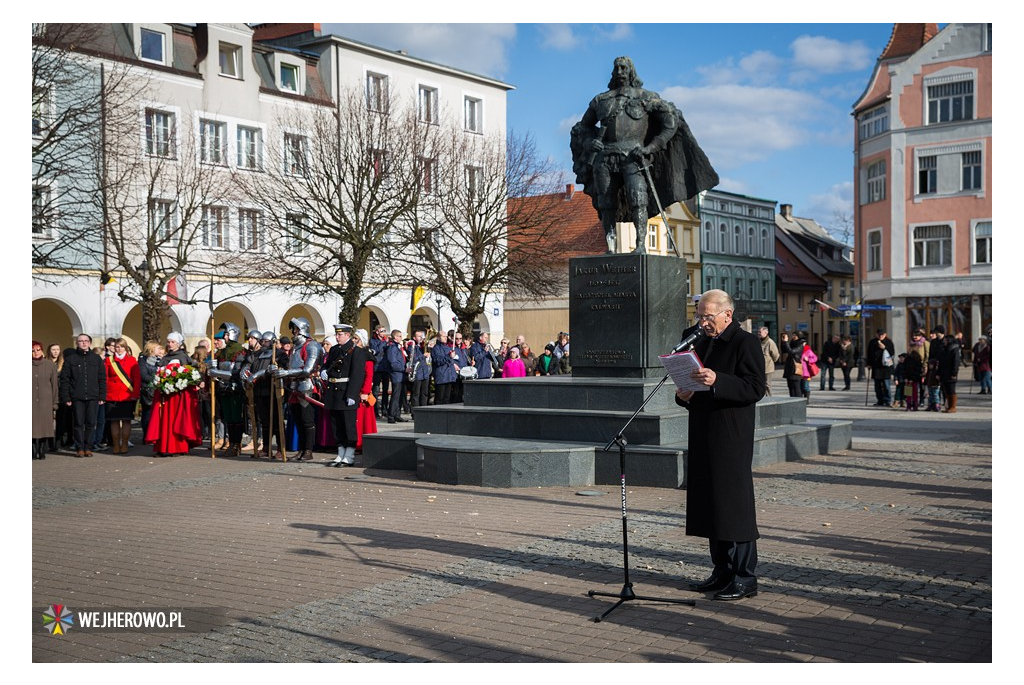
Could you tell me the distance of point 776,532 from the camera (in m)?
9.45

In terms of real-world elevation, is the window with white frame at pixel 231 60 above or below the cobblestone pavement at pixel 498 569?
above

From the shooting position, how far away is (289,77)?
40.9 metres

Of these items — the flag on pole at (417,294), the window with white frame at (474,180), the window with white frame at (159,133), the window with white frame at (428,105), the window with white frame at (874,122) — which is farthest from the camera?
the window with white frame at (874,122)

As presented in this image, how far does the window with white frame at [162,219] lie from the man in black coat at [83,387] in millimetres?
13311

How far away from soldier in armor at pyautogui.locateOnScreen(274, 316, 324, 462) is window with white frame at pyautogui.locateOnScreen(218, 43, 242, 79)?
991 inches

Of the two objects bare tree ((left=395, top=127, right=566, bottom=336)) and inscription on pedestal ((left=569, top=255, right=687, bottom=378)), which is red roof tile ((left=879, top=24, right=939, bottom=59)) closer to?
bare tree ((left=395, top=127, right=566, bottom=336))

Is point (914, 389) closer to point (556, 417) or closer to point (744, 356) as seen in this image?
point (556, 417)

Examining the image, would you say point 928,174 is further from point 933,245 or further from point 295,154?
point 295,154

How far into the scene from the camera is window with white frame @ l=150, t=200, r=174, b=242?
1244 inches

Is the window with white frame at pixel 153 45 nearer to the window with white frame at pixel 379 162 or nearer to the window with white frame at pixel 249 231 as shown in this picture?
the window with white frame at pixel 249 231

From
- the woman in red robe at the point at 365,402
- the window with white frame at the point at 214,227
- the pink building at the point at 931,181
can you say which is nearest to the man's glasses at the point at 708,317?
the woman in red robe at the point at 365,402

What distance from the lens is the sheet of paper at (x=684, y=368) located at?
6.50m

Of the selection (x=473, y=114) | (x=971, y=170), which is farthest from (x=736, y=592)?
(x=971, y=170)

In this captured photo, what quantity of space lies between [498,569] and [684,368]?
2.36m
